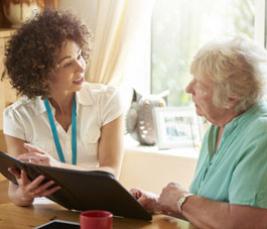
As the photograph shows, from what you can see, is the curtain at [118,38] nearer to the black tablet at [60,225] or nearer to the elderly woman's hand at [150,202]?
the elderly woman's hand at [150,202]

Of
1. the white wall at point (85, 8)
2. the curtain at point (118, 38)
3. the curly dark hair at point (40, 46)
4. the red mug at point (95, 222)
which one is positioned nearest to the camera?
the red mug at point (95, 222)

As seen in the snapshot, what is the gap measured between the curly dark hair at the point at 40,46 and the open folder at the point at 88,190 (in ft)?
1.95

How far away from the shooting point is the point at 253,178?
166 centimetres

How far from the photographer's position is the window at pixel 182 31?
335cm

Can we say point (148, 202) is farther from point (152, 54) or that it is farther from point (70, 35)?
point (152, 54)

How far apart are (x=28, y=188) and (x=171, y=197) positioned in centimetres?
47

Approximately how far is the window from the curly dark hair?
3.60ft

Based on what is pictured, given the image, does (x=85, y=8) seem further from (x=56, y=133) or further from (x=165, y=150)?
(x=56, y=133)

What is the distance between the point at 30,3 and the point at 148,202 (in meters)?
1.76

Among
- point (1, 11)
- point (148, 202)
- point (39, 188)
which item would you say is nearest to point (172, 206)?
point (148, 202)

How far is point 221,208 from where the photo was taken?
5.56 feet

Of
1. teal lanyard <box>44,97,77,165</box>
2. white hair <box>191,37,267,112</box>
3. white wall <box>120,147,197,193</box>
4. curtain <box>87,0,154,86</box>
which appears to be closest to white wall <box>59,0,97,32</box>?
curtain <box>87,0,154,86</box>

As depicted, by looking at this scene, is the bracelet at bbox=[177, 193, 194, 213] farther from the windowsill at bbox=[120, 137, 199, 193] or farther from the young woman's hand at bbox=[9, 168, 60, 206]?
the windowsill at bbox=[120, 137, 199, 193]

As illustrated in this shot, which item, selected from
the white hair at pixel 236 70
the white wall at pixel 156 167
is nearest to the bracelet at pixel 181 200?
the white hair at pixel 236 70
